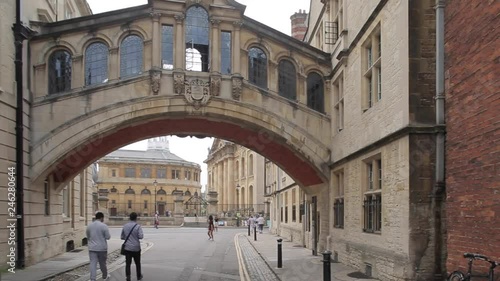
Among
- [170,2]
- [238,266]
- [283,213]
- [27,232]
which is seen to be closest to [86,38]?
[170,2]

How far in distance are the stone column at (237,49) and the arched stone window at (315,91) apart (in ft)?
8.59

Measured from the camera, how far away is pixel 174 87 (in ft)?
59.2

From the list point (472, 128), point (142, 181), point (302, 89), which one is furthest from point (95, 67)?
point (142, 181)

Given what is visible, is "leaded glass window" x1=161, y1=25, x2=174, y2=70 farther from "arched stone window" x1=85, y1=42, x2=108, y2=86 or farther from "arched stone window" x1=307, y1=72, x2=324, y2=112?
"arched stone window" x1=307, y1=72, x2=324, y2=112

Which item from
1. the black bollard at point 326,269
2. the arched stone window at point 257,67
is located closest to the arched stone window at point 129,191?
the arched stone window at point 257,67

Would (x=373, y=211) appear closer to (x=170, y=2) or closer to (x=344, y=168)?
(x=344, y=168)

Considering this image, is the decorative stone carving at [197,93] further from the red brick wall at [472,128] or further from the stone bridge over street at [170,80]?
the red brick wall at [472,128]

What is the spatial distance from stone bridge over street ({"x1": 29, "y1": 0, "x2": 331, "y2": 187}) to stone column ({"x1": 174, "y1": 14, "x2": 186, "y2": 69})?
3 centimetres

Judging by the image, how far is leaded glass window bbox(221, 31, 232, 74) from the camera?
61.2ft

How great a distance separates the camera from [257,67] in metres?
18.9

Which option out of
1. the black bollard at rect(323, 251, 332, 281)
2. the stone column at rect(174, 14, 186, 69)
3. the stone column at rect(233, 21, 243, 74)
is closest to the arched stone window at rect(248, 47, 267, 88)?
the stone column at rect(233, 21, 243, 74)

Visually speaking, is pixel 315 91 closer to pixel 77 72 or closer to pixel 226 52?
pixel 226 52

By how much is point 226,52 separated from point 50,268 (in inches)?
350

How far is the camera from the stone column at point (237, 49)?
60.7ft
